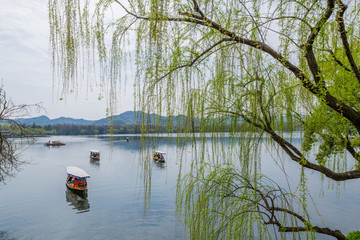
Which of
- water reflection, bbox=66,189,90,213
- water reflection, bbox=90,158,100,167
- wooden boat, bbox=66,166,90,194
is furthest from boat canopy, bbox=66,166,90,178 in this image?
water reflection, bbox=90,158,100,167

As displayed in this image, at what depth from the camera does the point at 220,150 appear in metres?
1.64

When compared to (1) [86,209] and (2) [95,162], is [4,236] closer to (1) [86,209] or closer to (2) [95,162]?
(1) [86,209]

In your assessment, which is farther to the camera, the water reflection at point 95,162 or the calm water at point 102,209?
the water reflection at point 95,162

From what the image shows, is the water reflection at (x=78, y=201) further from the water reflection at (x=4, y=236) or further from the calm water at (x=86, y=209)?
the water reflection at (x=4, y=236)

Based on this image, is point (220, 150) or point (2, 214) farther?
point (2, 214)

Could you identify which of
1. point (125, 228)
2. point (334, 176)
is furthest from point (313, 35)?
point (125, 228)

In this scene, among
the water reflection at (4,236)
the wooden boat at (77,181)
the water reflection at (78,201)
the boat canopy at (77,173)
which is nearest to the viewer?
the water reflection at (4,236)

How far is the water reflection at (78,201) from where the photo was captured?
15.8 meters

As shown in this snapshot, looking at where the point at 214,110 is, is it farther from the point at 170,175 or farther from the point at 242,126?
the point at 170,175

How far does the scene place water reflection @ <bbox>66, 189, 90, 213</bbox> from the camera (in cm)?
1584

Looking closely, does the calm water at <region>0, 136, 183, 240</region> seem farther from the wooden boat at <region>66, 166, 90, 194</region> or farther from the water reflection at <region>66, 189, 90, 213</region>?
the wooden boat at <region>66, 166, 90, 194</region>

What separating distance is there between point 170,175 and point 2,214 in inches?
504

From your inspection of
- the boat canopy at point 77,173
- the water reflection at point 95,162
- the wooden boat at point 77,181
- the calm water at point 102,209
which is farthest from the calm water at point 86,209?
the water reflection at point 95,162

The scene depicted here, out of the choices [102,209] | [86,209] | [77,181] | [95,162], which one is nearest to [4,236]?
[86,209]
